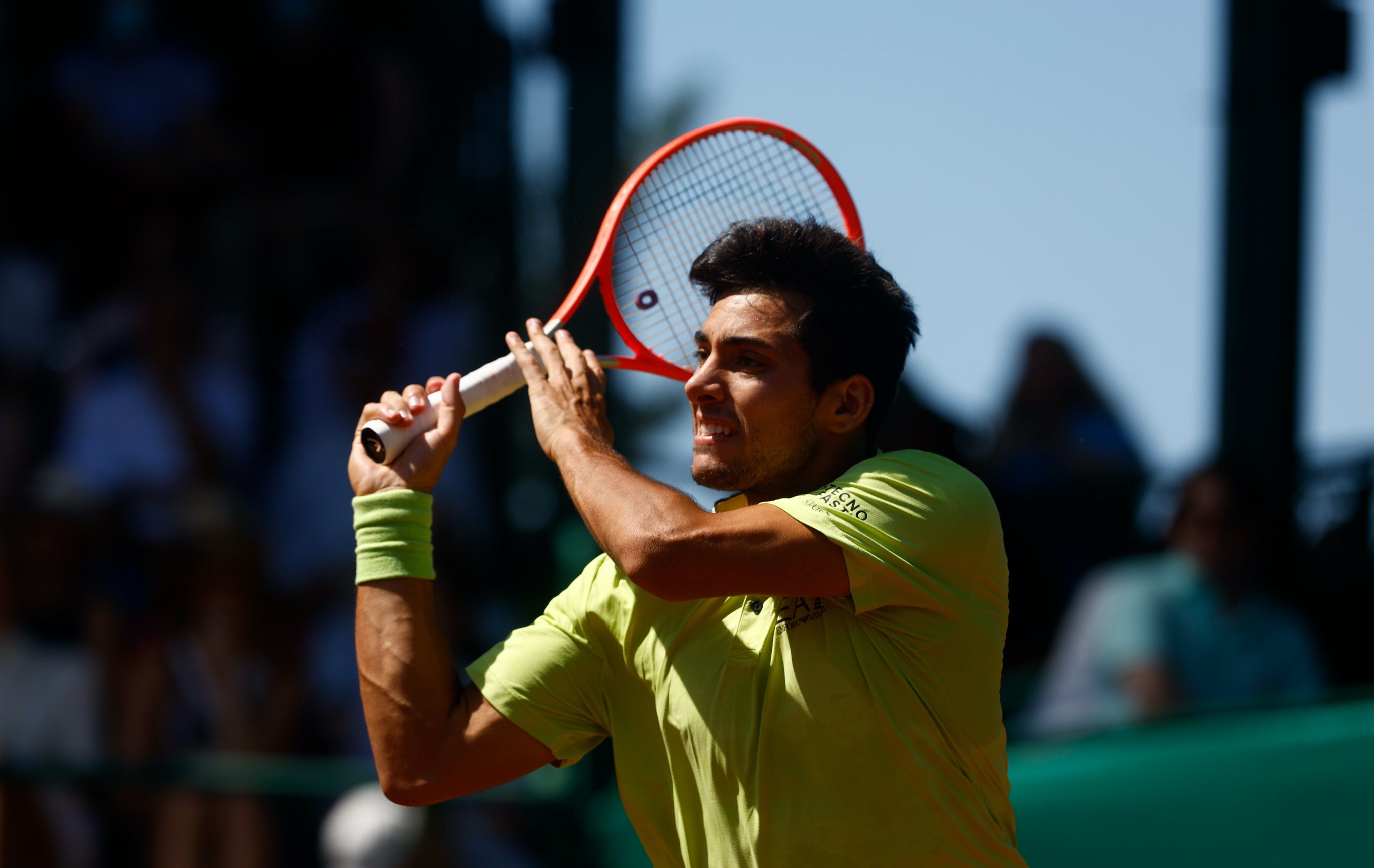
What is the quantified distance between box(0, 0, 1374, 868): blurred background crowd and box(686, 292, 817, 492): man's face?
2.12 m

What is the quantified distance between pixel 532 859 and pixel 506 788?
0.26m

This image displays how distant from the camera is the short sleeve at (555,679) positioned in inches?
86.7

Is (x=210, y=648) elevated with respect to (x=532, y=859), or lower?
elevated

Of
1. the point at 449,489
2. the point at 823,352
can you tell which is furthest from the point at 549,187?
the point at 823,352

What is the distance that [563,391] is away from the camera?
219 centimetres

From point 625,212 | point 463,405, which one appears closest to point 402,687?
point 463,405

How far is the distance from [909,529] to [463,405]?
72cm

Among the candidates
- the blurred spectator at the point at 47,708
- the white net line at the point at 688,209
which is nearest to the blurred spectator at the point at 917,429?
the white net line at the point at 688,209

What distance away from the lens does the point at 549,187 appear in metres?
5.54

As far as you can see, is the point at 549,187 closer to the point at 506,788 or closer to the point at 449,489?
the point at 449,489

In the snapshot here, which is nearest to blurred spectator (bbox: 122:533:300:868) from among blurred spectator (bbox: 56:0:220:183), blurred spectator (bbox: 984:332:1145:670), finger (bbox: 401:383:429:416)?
blurred spectator (bbox: 56:0:220:183)

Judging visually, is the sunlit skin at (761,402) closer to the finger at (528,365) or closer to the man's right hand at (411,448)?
the finger at (528,365)

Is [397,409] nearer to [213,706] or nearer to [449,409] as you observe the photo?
[449,409]

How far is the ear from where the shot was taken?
2.12 m
